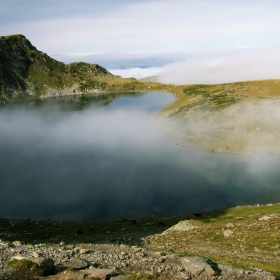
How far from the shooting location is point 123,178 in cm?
9544

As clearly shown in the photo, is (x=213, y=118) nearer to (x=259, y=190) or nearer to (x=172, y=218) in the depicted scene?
(x=259, y=190)

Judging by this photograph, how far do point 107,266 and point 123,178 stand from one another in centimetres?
6666

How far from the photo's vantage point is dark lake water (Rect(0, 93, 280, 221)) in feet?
253

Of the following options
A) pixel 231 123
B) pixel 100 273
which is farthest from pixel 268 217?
pixel 231 123

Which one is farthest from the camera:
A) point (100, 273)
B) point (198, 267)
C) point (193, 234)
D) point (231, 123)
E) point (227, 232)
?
point (231, 123)

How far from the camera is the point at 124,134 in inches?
6112

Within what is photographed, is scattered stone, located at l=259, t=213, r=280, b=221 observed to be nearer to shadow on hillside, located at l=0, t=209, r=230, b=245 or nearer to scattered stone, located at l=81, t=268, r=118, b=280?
shadow on hillside, located at l=0, t=209, r=230, b=245

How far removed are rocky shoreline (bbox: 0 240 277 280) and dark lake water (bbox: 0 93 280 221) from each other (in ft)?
134

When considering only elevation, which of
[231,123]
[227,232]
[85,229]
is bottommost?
[85,229]

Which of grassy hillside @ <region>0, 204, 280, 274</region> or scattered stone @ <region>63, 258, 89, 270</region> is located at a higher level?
scattered stone @ <region>63, 258, 89, 270</region>

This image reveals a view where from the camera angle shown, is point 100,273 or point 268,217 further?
point 268,217

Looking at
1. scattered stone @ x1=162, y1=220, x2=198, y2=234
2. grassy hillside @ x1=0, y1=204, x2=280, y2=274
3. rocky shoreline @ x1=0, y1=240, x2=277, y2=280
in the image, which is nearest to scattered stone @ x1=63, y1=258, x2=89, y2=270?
rocky shoreline @ x1=0, y1=240, x2=277, y2=280

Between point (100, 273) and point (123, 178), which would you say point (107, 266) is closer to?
point (100, 273)

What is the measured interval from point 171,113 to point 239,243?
147 metres
